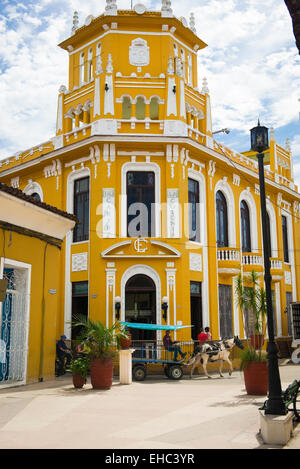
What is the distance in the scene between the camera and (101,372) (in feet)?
46.2

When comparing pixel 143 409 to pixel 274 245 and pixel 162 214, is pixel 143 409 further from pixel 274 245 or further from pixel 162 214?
pixel 274 245

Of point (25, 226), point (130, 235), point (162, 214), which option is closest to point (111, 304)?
point (130, 235)

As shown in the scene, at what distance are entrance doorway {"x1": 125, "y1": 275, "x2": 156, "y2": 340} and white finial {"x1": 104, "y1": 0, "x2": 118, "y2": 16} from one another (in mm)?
11999

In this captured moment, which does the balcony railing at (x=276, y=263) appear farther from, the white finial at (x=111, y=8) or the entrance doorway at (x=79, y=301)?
the white finial at (x=111, y=8)

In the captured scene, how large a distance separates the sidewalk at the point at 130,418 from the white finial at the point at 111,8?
16458mm

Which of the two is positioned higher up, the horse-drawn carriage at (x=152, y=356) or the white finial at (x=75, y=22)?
the white finial at (x=75, y=22)

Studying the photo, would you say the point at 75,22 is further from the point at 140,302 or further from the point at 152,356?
the point at 152,356

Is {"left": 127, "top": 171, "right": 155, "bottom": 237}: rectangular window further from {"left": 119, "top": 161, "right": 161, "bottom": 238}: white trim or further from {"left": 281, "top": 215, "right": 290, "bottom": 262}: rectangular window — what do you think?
{"left": 281, "top": 215, "right": 290, "bottom": 262}: rectangular window

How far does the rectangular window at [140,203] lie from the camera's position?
21.4 metres

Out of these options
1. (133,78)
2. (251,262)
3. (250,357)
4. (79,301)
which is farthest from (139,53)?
(250,357)

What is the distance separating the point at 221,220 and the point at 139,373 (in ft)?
32.7

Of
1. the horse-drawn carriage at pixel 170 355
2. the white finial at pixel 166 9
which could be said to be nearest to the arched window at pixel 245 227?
the horse-drawn carriage at pixel 170 355

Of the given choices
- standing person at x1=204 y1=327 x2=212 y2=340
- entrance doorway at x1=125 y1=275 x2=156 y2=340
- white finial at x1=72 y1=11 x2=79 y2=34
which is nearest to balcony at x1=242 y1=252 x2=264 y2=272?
standing person at x1=204 y1=327 x2=212 y2=340
